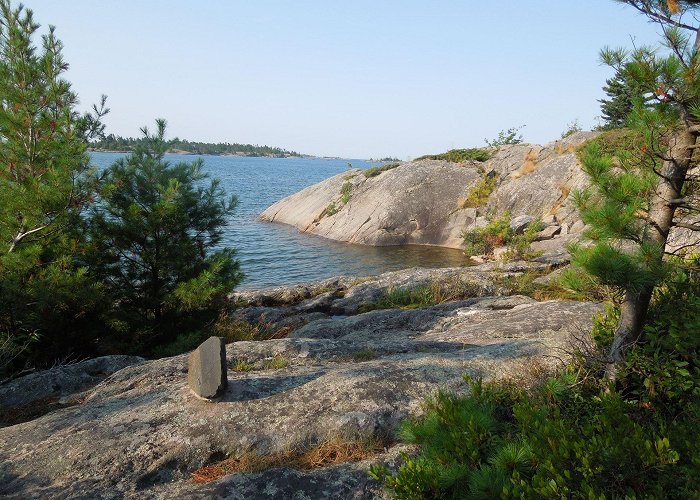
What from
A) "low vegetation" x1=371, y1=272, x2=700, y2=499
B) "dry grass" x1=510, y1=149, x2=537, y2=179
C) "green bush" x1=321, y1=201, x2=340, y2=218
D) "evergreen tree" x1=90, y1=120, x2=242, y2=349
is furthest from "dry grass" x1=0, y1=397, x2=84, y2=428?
"dry grass" x1=510, y1=149, x2=537, y2=179

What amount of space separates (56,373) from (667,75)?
368 inches

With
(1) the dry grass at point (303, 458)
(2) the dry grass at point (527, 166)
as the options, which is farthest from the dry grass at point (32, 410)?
(2) the dry grass at point (527, 166)

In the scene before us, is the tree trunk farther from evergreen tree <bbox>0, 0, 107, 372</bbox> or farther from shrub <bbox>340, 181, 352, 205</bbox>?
shrub <bbox>340, 181, 352, 205</bbox>

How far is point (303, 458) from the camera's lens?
5016mm

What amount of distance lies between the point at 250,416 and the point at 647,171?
5203mm

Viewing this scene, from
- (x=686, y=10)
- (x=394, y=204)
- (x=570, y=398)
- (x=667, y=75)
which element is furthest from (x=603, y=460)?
(x=394, y=204)

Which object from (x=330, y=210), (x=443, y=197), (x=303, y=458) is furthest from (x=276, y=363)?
(x=330, y=210)

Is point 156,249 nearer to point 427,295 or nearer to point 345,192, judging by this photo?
point 427,295

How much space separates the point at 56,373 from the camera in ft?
25.5

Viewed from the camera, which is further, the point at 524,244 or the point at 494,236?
the point at 494,236

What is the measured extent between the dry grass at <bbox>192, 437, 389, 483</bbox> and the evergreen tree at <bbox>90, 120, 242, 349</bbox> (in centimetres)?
590

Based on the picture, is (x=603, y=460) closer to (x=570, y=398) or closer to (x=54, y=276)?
(x=570, y=398)

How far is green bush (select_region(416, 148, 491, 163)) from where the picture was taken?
34438 mm

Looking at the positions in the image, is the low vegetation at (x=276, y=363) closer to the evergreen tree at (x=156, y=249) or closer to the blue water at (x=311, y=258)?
the evergreen tree at (x=156, y=249)
